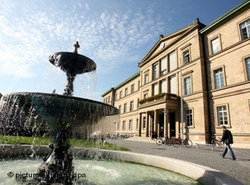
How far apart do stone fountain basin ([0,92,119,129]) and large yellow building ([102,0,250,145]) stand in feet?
28.5

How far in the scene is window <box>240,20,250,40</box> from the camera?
15.0 metres

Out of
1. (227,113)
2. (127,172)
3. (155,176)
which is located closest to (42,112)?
(127,172)

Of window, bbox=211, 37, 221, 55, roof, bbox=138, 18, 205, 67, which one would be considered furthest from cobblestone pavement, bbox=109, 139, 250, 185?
roof, bbox=138, 18, 205, 67

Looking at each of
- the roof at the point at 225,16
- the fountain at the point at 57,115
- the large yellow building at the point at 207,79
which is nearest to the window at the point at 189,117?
the large yellow building at the point at 207,79

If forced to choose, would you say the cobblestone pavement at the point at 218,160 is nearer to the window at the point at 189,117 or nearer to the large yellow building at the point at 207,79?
the large yellow building at the point at 207,79

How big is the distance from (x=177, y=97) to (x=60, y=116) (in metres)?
18.9

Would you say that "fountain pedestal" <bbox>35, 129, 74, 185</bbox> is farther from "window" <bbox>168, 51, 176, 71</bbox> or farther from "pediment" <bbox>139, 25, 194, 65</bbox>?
"pediment" <bbox>139, 25, 194, 65</bbox>

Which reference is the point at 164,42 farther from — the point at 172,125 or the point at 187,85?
the point at 172,125

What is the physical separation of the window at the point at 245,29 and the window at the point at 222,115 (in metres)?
7.40

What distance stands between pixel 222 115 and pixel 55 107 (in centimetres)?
1740


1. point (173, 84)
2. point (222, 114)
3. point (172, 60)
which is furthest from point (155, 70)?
point (222, 114)

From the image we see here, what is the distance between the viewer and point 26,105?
11.5 feet

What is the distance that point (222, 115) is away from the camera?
16.0 meters

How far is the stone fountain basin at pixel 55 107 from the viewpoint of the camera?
3.17 meters
